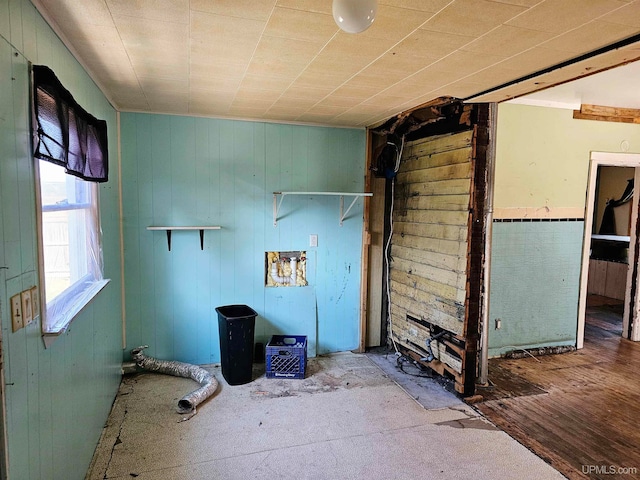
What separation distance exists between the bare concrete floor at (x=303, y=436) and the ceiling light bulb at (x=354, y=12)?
85.5 inches

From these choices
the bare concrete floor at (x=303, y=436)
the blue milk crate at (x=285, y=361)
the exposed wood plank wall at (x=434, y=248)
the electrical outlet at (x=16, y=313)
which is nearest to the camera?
the electrical outlet at (x=16, y=313)

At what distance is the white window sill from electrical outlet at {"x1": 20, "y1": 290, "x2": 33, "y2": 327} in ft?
0.43

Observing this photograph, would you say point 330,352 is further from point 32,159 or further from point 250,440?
point 32,159

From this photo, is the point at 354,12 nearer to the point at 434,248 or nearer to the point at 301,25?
the point at 301,25

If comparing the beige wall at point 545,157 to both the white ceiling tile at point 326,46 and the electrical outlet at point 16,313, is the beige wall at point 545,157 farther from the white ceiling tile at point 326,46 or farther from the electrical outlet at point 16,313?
the electrical outlet at point 16,313

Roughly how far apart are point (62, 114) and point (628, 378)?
4.51 metres

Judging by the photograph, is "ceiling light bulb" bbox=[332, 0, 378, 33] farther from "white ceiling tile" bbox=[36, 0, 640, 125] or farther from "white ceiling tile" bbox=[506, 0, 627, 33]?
"white ceiling tile" bbox=[506, 0, 627, 33]

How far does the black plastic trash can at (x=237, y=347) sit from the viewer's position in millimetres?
3207

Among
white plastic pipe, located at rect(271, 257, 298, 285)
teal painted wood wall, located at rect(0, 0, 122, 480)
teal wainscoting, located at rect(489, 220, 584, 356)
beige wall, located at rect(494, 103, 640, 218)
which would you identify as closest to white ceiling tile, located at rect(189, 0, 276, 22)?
teal painted wood wall, located at rect(0, 0, 122, 480)

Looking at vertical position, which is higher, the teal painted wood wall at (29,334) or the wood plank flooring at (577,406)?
the teal painted wood wall at (29,334)

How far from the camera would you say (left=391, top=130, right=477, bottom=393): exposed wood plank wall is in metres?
2.97

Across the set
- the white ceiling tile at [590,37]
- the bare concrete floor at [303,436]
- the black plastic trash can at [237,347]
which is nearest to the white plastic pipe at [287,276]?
the black plastic trash can at [237,347]

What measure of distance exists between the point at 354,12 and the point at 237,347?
2.68 metres

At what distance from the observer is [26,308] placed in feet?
4.43
